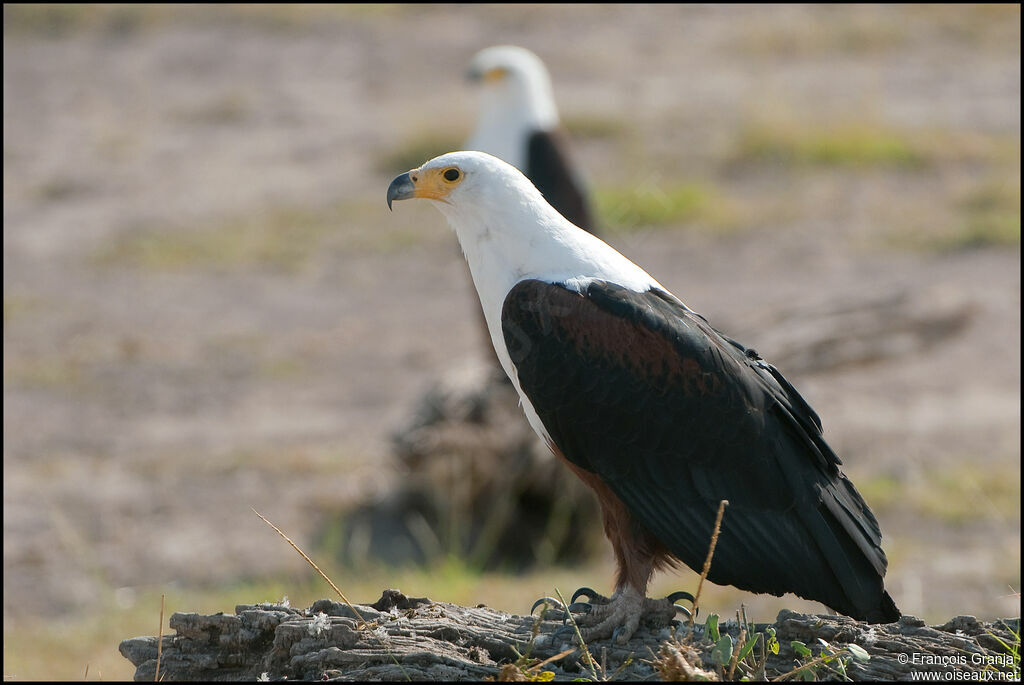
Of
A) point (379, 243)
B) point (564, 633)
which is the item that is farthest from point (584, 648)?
point (379, 243)

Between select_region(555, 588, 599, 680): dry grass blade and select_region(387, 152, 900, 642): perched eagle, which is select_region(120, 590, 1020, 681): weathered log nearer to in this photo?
select_region(555, 588, 599, 680): dry grass blade

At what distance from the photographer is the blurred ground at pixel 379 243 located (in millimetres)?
8492

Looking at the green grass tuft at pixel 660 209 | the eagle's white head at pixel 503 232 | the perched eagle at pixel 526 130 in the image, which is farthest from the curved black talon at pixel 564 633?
the green grass tuft at pixel 660 209

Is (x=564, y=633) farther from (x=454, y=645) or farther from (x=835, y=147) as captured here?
(x=835, y=147)

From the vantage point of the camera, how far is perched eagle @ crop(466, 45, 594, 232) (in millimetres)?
9180

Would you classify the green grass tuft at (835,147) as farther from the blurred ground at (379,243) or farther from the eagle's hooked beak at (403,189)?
the eagle's hooked beak at (403,189)

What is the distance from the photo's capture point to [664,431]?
4035mm

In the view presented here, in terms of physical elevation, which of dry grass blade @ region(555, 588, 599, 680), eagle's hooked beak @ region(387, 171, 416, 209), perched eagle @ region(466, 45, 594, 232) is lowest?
dry grass blade @ region(555, 588, 599, 680)

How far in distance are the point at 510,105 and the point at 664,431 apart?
20.0 ft

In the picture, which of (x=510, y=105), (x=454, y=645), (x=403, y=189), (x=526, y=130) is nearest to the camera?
(x=454, y=645)

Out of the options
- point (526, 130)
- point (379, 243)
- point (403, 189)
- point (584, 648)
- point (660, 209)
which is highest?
point (660, 209)

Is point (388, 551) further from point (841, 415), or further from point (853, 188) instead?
point (853, 188)

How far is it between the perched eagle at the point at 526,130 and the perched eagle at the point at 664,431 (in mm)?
5040

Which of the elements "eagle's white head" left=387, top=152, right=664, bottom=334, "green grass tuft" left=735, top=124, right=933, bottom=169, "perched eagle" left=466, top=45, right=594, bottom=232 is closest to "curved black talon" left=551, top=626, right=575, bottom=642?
"eagle's white head" left=387, top=152, right=664, bottom=334
